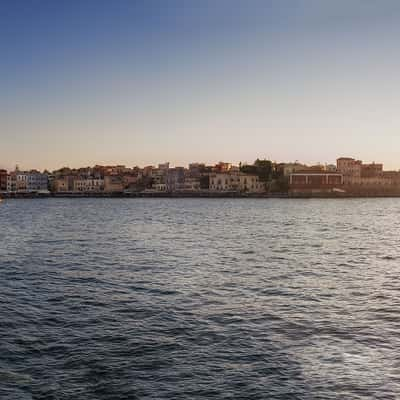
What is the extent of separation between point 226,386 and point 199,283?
9818 millimetres

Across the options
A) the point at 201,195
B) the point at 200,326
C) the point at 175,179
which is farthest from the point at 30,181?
the point at 200,326

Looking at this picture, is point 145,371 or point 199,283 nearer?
point 145,371

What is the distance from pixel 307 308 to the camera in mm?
15727

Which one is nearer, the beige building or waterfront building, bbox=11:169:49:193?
the beige building

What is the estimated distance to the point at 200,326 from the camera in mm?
13828

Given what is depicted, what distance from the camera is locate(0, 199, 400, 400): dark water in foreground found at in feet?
32.9

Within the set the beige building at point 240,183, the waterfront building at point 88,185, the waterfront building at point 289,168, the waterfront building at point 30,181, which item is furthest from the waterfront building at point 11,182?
the waterfront building at point 289,168

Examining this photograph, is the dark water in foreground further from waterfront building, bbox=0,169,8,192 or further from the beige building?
waterfront building, bbox=0,169,8,192

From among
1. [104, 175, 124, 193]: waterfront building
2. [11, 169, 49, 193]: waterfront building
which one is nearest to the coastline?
[104, 175, 124, 193]: waterfront building

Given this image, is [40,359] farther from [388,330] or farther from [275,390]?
[388,330]

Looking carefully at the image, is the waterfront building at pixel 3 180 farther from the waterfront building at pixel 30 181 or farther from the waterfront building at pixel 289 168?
the waterfront building at pixel 289 168

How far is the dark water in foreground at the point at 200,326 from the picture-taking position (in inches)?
394

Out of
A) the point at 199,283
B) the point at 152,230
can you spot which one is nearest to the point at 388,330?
the point at 199,283

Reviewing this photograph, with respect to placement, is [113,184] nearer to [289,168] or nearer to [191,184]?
[191,184]
